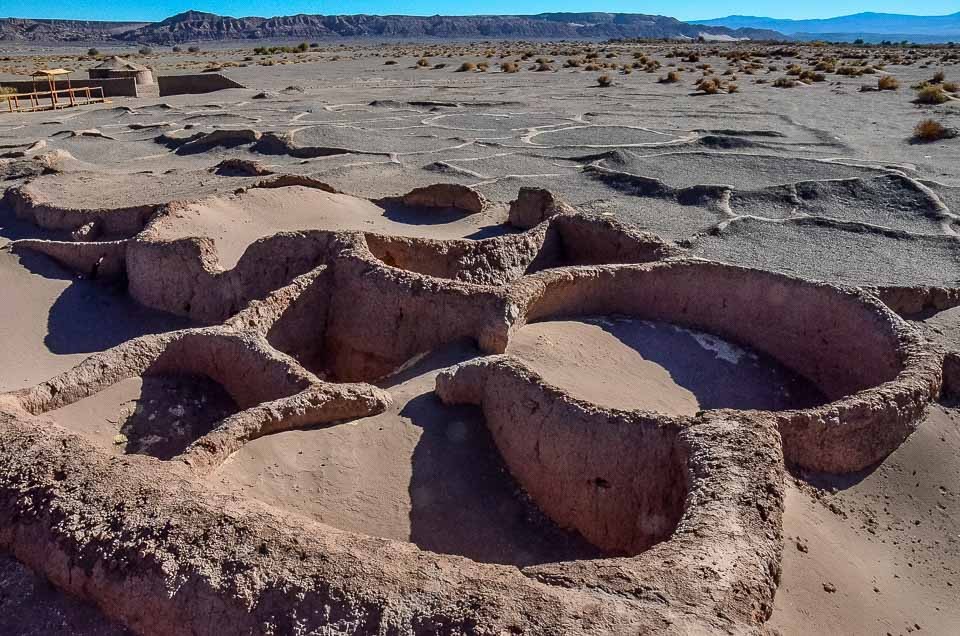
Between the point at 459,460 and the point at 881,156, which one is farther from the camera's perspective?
the point at 881,156

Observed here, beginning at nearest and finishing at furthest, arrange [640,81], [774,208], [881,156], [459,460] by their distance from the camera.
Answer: [459,460] → [774,208] → [881,156] → [640,81]

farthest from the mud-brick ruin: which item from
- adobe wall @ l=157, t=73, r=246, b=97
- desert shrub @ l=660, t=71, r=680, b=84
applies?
desert shrub @ l=660, t=71, r=680, b=84

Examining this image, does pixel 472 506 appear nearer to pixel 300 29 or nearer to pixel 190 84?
pixel 190 84

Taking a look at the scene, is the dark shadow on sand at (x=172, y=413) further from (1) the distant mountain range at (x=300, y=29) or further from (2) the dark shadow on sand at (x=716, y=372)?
(1) the distant mountain range at (x=300, y=29)

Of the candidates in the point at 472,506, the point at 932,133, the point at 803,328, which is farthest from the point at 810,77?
the point at 472,506

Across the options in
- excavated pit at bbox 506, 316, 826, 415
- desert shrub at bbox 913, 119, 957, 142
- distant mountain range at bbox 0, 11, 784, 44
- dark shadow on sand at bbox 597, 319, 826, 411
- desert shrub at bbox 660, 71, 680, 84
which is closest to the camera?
excavated pit at bbox 506, 316, 826, 415

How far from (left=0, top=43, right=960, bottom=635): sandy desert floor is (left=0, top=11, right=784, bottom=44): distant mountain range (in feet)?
314

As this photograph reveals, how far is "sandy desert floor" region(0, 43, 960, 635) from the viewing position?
169 inches

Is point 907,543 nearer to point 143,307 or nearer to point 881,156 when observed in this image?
point 143,307

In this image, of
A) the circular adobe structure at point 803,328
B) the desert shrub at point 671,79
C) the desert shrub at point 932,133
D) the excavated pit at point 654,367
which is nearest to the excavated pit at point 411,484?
the excavated pit at point 654,367

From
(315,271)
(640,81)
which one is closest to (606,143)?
(315,271)

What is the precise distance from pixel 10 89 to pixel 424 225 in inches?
870

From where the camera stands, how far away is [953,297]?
7.66 metres

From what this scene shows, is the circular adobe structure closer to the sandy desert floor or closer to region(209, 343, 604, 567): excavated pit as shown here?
the sandy desert floor
